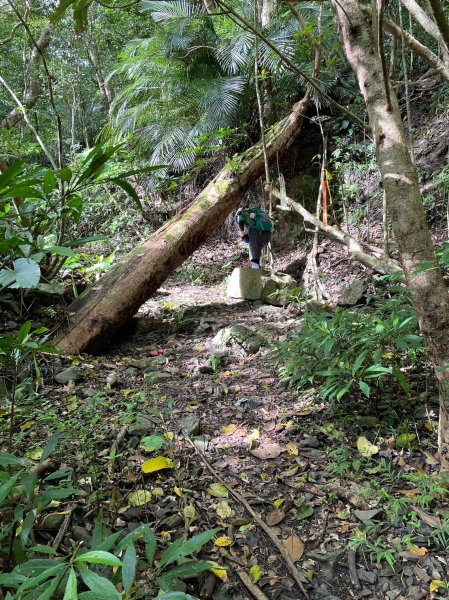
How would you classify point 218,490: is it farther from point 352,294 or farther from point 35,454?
point 352,294

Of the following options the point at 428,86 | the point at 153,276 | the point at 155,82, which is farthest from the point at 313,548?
the point at 155,82

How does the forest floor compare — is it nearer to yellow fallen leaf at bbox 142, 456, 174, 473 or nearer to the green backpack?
yellow fallen leaf at bbox 142, 456, 174, 473

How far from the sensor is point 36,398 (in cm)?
290

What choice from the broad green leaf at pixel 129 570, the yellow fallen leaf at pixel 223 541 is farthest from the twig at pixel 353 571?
the broad green leaf at pixel 129 570

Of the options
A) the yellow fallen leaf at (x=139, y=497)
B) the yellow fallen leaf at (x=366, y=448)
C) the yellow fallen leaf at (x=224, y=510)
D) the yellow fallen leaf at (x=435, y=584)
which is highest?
the yellow fallen leaf at (x=139, y=497)

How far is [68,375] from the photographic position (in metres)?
3.21

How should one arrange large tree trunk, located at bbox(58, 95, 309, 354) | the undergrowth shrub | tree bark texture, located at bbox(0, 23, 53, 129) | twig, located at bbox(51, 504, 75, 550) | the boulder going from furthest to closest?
1. tree bark texture, located at bbox(0, 23, 53, 129)
2. the boulder
3. large tree trunk, located at bbox(58, 95, 309, 354)
4. the undergrowth shrub
5. twig, located at bbox(51, 504, 75, 550)

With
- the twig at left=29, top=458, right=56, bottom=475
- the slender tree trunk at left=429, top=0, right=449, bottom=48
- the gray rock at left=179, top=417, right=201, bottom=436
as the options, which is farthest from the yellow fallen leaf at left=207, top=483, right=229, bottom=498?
the slender tree trunk at left=429, top=0, right=449, bottom=48

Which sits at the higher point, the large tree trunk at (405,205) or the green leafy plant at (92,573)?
the large tree trunk at (405,205)

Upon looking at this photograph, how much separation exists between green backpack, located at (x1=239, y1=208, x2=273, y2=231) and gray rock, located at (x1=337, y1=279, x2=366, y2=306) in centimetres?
160

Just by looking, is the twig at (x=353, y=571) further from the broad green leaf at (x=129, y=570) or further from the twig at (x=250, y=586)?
the broad green leaf at (x=129, y=570)

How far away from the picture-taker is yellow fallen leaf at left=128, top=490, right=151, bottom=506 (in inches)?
75.7

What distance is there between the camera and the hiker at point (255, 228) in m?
5.70

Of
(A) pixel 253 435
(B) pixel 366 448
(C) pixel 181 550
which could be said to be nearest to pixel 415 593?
(B) pixel 366 448
